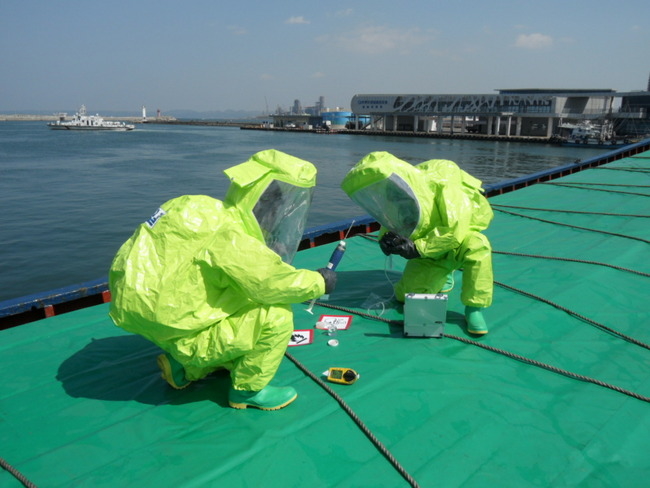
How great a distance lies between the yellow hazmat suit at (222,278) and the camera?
2.34 meters

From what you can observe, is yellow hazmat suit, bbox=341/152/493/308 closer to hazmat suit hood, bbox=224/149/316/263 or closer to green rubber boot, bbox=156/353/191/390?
hazmat suit hood, bbox=224/149/316/263

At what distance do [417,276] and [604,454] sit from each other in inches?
76.6

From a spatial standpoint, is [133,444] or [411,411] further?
[411,411]

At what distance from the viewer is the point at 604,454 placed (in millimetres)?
2445

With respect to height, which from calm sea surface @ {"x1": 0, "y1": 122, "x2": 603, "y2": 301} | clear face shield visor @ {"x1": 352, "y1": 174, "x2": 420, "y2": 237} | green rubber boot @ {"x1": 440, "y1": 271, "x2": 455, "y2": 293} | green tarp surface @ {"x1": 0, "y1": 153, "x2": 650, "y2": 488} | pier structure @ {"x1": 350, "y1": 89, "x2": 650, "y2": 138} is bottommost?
calm sea surface @ {"x1": 0, "y1": 122, "x2": 603, "y2": 301}

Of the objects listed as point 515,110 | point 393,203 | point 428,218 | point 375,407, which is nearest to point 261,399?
point 375,407

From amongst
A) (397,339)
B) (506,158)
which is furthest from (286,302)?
(506,158)

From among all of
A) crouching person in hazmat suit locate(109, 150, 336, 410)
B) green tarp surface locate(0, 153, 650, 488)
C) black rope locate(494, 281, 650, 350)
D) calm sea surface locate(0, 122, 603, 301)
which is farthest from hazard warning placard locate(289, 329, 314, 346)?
calm sea surface locate(0, 122, 603, 301)

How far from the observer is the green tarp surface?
2314 millimetres

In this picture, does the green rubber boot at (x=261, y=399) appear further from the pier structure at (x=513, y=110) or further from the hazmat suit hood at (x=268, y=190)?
the pier structure at (x=513, y=110)

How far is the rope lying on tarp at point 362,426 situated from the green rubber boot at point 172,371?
0.77 metres

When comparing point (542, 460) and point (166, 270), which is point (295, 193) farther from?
point (542, 460)

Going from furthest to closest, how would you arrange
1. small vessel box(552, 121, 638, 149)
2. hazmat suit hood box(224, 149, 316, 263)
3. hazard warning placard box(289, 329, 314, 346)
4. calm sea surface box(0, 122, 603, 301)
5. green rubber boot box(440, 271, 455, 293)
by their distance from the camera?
1. small vessel box(552, 121, 638, 149)
2. calm sea surface box(0, 122, 603, 301)
3. green rubber boot box(440, 271, 455, 293)
4. hazard warning placard box(289, 329, 314, 346)
5. hazmat suit hood box(224, 149, 316, 263)

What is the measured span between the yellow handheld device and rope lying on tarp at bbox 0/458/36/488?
168cm
